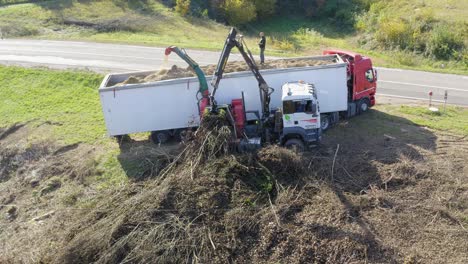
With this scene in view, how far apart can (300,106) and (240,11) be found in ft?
98.5

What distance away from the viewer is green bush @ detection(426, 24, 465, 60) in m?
34.5

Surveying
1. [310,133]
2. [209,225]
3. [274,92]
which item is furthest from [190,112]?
[209,225]

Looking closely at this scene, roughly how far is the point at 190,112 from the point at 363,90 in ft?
27.4

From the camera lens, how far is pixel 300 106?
18.5 metres

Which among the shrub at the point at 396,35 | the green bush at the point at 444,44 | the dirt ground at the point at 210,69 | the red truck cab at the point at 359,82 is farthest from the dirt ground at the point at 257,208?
the shrub at the point at 396,35

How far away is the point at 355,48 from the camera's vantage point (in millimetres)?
39156

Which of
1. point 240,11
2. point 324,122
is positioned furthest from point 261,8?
point 324,122

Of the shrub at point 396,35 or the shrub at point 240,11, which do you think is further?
the shrub at point 240,11

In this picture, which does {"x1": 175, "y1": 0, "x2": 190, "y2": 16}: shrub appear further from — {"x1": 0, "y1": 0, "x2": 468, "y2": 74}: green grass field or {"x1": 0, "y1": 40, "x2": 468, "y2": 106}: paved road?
{"x1": 0, "y1": 40, "x2": 468, "y2": 106}: paved road

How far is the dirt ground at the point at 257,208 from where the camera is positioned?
45.4ft

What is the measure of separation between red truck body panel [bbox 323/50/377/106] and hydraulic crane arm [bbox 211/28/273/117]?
4.44 metres

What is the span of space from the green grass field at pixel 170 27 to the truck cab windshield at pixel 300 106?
16114mm

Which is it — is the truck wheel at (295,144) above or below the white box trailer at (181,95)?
below

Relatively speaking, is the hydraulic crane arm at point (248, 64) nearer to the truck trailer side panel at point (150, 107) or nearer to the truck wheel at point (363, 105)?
the truck trailer side panel at point (150, 107)
